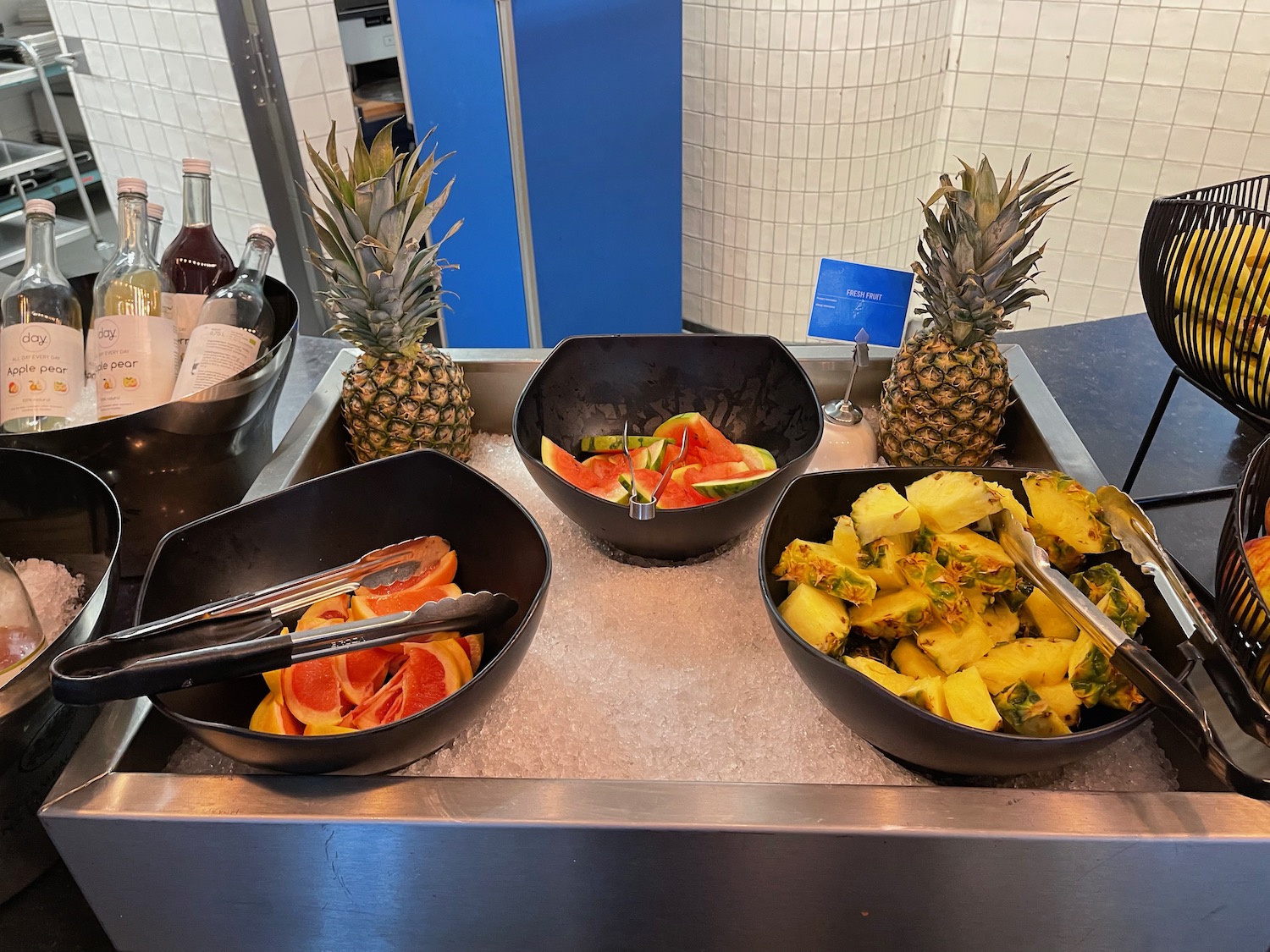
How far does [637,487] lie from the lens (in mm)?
1080

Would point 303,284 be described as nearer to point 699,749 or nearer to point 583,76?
point 583,76

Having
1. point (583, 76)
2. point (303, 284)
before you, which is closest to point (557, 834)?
point (583, 76)

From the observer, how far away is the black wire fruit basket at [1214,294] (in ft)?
3.26

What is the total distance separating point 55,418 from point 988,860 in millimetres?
1096

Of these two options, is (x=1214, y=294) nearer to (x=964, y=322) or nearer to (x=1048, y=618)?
(x=964, y=322)

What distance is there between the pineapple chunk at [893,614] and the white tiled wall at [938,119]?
226 cm

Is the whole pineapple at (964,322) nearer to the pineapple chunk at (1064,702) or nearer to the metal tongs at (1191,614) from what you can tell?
the metal tongs at (1191,614)

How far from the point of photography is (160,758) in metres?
0.82

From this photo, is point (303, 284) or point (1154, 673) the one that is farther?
point (303, 284)

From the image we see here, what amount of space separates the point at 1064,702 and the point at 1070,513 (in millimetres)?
217

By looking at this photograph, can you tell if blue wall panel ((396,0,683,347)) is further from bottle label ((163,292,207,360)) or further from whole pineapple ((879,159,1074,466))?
whole pineapple ((879,159,1074,466))

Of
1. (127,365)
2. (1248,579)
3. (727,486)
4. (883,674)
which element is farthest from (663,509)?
(127,365)

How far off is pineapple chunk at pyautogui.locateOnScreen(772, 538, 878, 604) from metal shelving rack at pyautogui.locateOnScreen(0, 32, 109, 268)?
300cm

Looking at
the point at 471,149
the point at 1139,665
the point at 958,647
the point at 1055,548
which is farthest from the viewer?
the point at 471,149
